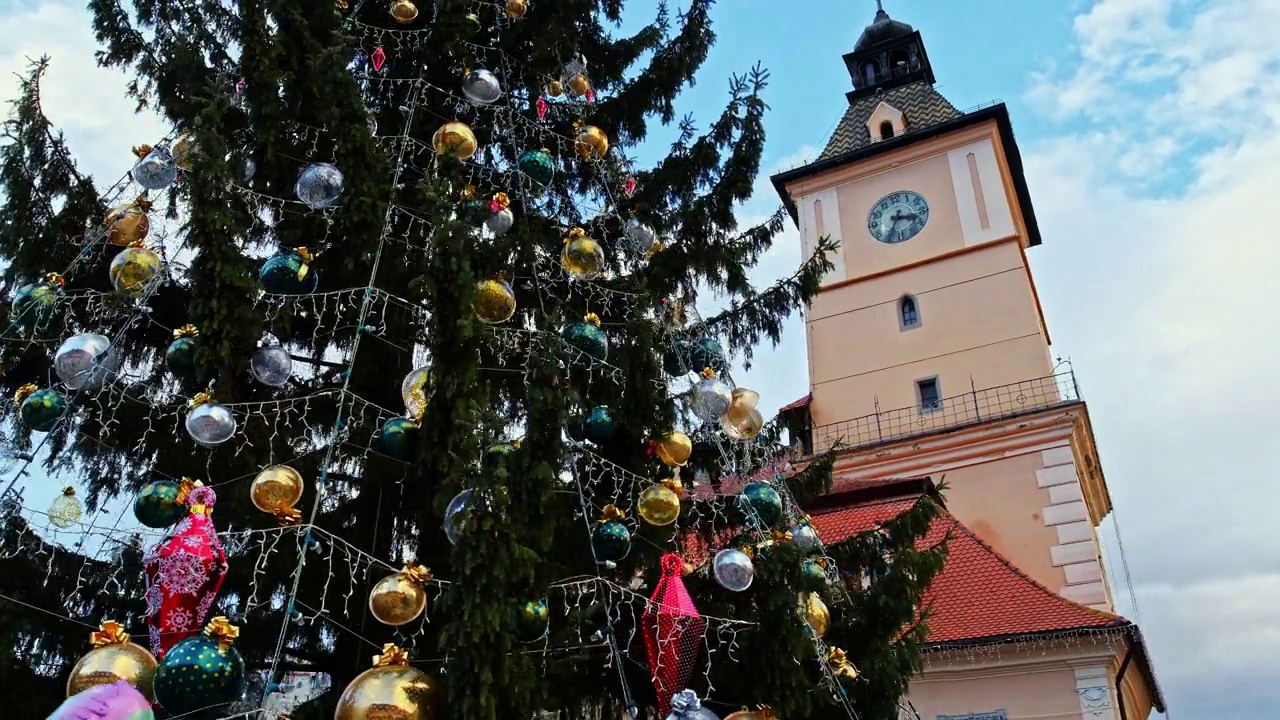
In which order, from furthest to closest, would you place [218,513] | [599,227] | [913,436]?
[913,436], [599,227], [218,513]

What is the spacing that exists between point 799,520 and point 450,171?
2902 mm

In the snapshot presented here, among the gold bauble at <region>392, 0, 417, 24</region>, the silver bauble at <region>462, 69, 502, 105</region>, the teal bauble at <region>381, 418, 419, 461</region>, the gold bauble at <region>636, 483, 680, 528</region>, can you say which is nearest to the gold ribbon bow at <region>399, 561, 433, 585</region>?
the teal bauble at <region>381, 418, 419, 461</region>

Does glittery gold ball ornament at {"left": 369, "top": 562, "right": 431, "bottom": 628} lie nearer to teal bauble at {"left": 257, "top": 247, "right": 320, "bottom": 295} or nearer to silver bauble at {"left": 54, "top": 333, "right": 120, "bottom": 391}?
teal bauble at {"left": 257, "top": 247, "right": 320, "bottom": 295}

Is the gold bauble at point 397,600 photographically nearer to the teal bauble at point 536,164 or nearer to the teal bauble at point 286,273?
the teal bauble at point 286,273

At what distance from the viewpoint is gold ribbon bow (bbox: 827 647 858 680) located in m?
4.57

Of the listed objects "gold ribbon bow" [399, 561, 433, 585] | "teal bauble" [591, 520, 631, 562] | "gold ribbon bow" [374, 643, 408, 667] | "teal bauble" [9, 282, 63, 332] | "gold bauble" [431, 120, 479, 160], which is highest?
"gold bauble" [431, 120, 479, 160]

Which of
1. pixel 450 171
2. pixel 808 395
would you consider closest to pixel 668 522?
pixel 450 171

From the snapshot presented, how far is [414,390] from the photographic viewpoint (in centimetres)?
477

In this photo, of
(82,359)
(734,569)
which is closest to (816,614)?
(734,569)

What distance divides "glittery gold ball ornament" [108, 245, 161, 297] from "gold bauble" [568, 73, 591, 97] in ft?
10.0

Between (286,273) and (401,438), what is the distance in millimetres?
1034

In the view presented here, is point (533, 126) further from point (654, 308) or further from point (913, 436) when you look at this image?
point (913, 436)

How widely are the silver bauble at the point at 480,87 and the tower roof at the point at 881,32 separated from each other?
19885 millimetres

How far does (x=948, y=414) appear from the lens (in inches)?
641
